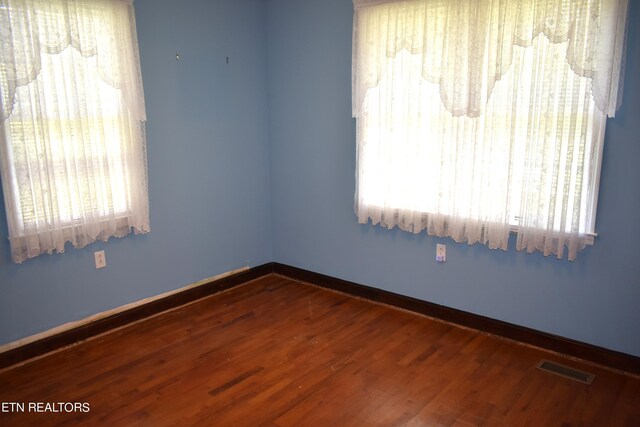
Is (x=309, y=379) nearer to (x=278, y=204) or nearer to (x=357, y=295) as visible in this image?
(x=357, y=295)

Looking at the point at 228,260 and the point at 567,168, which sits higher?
the point at 567,168

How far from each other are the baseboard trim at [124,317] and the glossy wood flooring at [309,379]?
2.8 inches

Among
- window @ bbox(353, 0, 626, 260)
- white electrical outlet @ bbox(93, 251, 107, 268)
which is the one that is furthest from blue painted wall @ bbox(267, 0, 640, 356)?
white electrical outlet @ bbox(93, 251, 107, 268)

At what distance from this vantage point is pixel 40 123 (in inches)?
110

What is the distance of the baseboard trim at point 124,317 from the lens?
9.68 feet

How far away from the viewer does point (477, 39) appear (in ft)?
9.54

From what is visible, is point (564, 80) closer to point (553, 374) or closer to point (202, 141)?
point (553, 374)

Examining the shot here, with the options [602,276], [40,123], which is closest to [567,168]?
[602,276]

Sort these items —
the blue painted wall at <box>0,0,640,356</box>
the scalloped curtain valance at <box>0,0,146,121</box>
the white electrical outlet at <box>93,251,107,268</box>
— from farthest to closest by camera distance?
the white electrical outlet at <box>93,251,107,268</box> < the blue painted wall at <box>0,0,640,356</box> < the scalloped curtain valance at <box>0,0,146,121</box>

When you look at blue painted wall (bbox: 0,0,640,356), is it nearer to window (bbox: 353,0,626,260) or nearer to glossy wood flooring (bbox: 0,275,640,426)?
window (bbox: 353,0,626,260)

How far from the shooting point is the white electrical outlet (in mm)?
3240

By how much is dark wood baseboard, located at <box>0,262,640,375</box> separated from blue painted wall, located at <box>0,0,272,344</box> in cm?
9

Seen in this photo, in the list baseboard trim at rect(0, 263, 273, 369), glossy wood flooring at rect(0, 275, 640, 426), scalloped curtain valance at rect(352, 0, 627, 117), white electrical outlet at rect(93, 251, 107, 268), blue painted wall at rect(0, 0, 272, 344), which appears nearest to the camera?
glossy wood flooring at rect(0, 275, 640, 426)

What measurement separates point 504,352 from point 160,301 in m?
2.39
